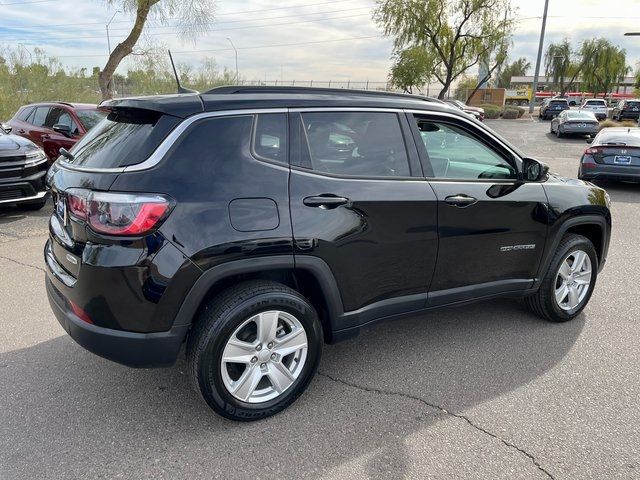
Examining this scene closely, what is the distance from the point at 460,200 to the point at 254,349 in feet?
5.50

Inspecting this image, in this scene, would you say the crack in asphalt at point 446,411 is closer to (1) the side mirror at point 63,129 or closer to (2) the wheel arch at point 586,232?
(2) the wheel arch at point 586,232

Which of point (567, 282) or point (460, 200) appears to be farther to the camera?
point (567, 282)

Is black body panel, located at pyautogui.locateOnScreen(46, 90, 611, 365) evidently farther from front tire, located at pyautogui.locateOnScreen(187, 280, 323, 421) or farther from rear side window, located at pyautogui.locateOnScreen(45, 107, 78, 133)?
rear side window, located at pyautogui.locateOnScreen(45, 107, 78, 133)

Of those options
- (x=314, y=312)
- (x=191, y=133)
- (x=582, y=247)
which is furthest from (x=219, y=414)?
(x=582, y=247)

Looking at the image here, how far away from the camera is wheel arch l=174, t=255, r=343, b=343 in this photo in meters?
2.55

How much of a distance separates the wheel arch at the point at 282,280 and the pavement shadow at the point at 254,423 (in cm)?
53

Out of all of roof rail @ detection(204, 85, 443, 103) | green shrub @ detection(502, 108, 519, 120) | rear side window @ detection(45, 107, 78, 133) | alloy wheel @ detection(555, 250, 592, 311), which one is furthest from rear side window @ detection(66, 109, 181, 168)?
green shrub @ detection(502, 108, 519, 120)

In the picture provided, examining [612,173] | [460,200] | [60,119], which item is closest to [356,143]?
[460,200]

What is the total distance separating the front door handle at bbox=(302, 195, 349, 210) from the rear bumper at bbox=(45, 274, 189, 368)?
0.95 metres

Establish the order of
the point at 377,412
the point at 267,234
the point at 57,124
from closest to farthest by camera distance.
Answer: the point at 267,234 → the point at 377,412 → the point at 57,124

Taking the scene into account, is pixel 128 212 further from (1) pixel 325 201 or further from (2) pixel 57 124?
(2) pixel 57 124

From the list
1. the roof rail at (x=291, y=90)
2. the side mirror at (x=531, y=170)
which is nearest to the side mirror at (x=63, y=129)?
the roof rail at (x=291, y=90)

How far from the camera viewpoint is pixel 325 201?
281cm

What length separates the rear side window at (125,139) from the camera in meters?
2.57
